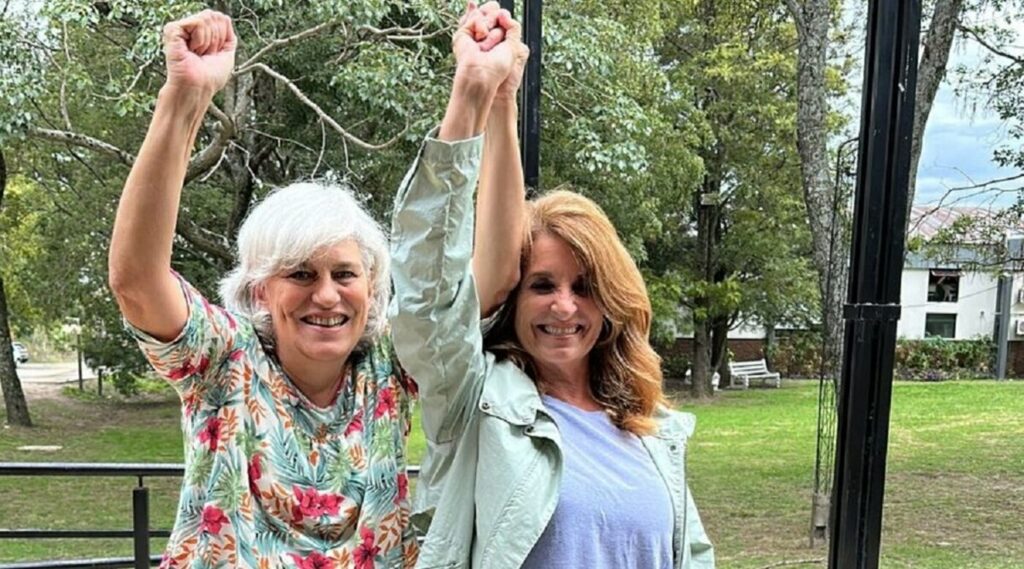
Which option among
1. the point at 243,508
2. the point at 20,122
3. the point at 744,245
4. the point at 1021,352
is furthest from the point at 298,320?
the point at 744,245

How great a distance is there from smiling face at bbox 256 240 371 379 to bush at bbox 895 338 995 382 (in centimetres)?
305

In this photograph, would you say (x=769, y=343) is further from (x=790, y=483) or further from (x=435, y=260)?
(x=435, y=260)

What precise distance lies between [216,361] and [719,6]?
471 centimetres

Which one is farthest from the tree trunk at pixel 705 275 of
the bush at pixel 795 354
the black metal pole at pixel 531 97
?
the black metal pole at pixel 531 97

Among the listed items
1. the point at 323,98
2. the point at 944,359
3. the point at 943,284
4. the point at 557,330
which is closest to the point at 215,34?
the point at 557,330

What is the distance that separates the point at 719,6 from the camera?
16.2 ft

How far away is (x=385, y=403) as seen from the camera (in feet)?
2.99

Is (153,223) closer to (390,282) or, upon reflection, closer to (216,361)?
(216,361)

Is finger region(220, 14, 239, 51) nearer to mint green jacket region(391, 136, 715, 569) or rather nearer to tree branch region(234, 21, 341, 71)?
mint green jacket region(391, 136, 715, 569)

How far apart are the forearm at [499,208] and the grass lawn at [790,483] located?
4.27ft

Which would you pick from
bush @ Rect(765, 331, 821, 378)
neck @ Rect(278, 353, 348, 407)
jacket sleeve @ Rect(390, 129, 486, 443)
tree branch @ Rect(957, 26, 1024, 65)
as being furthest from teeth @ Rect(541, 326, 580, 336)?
bush @ Rect(765, 331, 821, 378)

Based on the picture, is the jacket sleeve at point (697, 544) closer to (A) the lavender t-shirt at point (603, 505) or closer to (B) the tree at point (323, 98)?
(A) the lavender t-shirt at point (603, 505)

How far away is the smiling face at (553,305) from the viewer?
0.93m

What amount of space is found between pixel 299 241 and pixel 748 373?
28.1 ft
